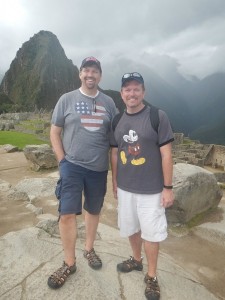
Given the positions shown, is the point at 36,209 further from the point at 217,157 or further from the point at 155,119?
the point at 217,157

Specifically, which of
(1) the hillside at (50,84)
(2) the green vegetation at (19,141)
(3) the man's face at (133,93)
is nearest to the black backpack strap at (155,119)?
(3) the man's face at (133,93)

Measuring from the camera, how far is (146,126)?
3.44m

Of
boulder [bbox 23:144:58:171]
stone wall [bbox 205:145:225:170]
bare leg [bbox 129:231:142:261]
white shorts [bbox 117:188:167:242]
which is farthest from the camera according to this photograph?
stone wall [bbox 205:145:225:170]

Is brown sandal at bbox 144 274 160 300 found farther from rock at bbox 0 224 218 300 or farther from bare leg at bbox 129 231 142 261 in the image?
bare leg at bbox 129 231 142 261

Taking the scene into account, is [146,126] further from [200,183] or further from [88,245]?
[200,183]

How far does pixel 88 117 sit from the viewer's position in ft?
12.2

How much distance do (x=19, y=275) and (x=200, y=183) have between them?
3990 millimetres

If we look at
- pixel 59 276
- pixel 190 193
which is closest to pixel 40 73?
pixel 190 193

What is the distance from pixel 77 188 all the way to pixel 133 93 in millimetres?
1197

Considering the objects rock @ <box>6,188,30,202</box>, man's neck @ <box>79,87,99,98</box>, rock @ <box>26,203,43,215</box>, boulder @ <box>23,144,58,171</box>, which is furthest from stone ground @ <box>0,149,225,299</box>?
boulder @ <box>23,144,58,171</box>

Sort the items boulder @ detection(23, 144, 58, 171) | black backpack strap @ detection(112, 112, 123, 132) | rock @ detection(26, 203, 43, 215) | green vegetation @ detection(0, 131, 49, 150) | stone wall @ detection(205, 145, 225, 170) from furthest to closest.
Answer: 1. stone wall @ detection(205, 145, 225, 170)
2. green vegetation @ detection(0, 131, 49, 150)
3. boulder @ detection(23, 144, 58, 171)
4. rock @ detection(26, 203, 43, 215)
5. black backpack strap @ detection(112, 112, 123, 132)

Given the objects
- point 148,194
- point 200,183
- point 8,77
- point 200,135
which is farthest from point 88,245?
point 8,77

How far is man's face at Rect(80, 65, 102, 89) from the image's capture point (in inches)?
148

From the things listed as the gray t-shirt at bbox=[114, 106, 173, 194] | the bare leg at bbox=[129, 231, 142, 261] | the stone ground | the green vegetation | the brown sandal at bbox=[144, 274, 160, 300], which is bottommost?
the green vegetation
